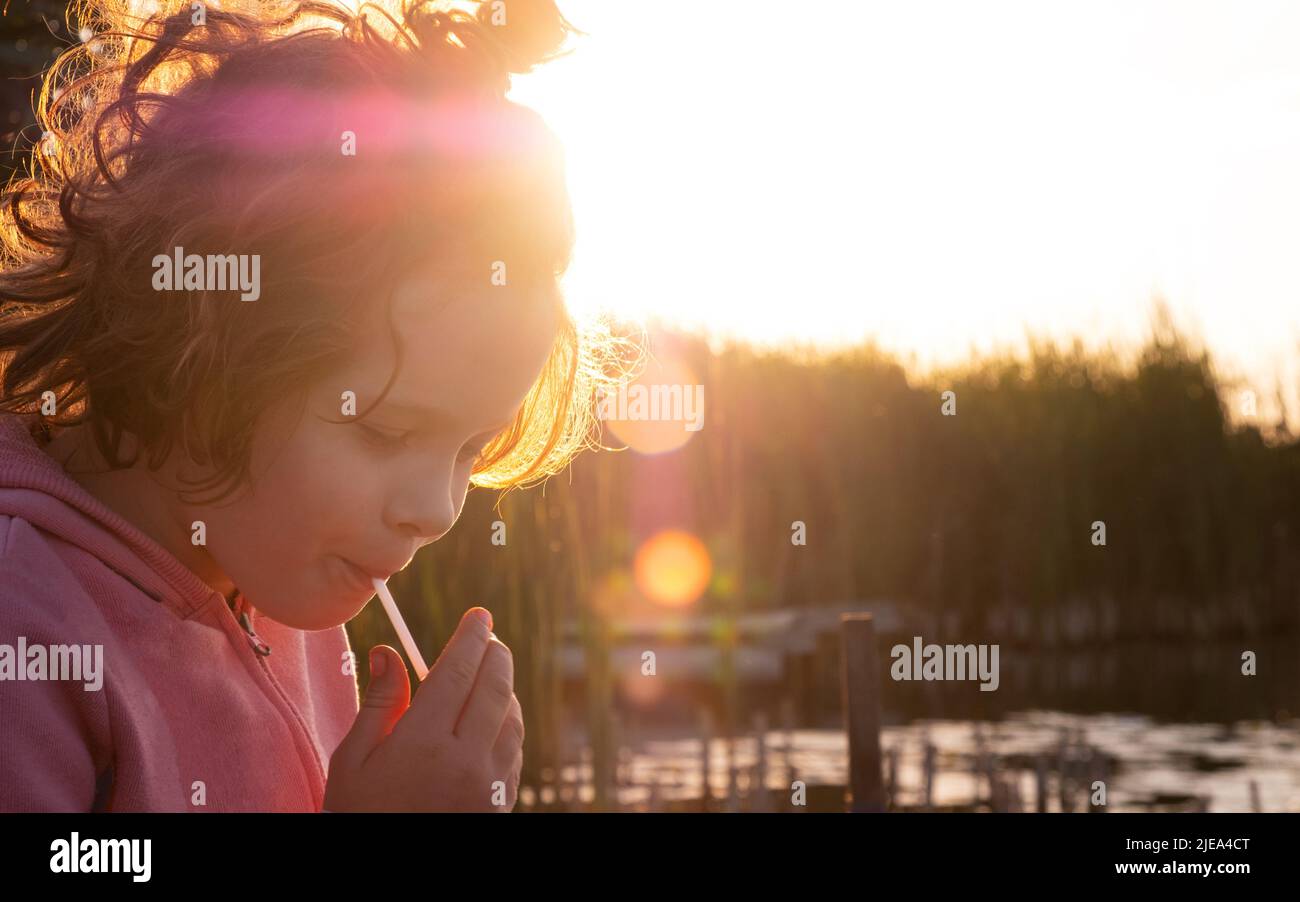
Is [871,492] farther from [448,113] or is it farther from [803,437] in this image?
[448,113]

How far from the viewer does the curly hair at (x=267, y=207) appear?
3.40 feet

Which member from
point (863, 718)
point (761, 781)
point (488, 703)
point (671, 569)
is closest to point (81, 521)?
point (488, 703)

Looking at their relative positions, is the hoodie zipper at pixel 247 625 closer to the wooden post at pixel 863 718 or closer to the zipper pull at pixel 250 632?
the zipper pull at pixel 250 632

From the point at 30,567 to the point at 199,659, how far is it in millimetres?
179

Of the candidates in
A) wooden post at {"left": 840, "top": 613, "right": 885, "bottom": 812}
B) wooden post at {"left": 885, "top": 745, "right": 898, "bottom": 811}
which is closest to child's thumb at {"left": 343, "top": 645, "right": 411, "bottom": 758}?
wooden post at {"left": 840, "top": 613, "right": 885, "bottom": 812}

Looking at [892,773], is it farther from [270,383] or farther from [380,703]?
[270,383]

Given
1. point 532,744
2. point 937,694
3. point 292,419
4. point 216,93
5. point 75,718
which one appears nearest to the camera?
point 75,718

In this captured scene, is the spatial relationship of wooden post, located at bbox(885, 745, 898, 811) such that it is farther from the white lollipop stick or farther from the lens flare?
the lens flare

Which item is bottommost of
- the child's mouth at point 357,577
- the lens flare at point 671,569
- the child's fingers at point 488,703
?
the child's fingers at point 488,703

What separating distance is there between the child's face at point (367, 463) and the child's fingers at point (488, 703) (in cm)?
12

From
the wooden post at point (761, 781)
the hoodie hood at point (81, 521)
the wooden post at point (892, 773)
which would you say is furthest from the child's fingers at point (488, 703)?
the wooden post at point (892, 773)

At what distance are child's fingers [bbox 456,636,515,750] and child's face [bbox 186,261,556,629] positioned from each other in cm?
12
